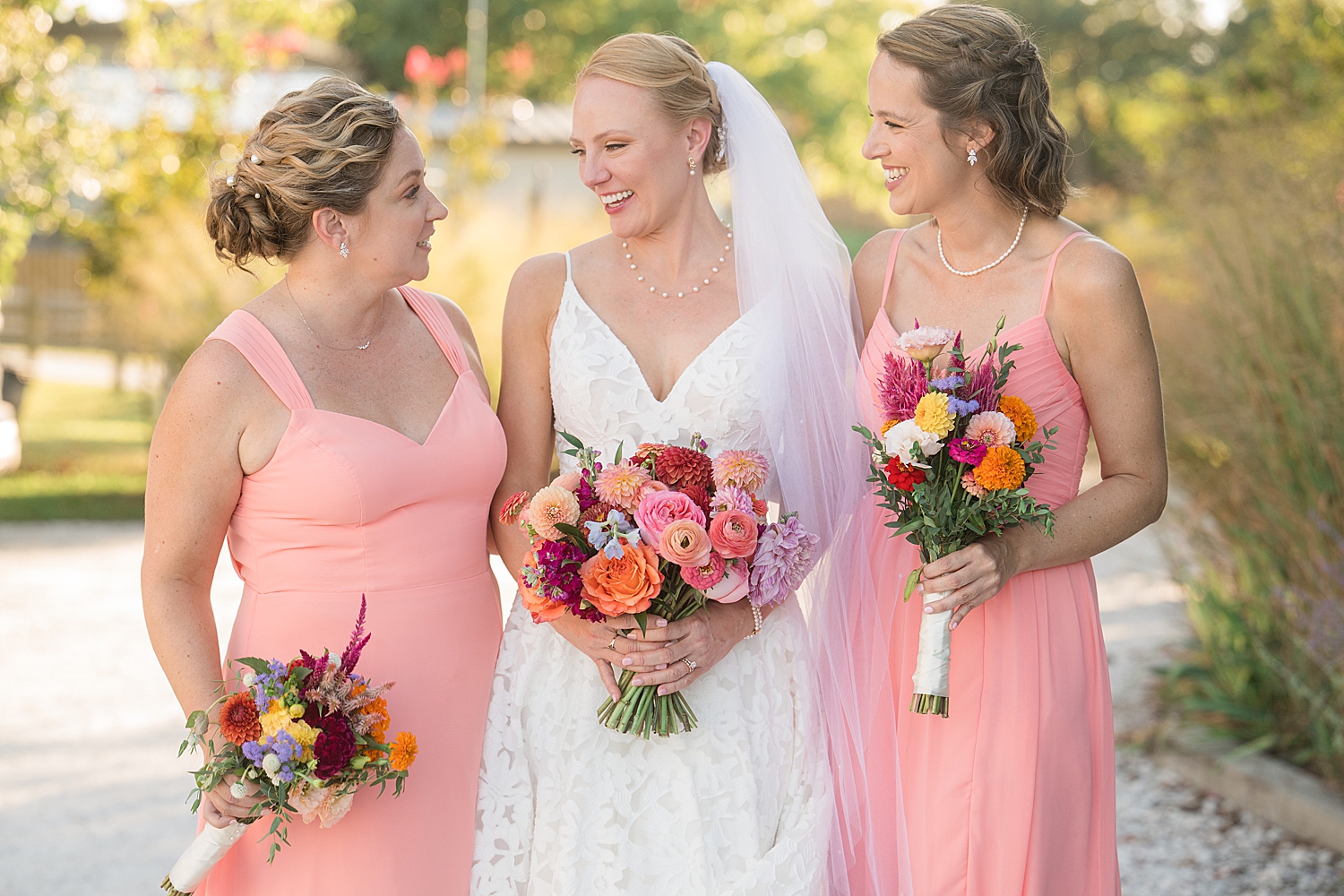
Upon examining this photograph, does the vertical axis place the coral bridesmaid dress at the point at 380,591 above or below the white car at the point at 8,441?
below

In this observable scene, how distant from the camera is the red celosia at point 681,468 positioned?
2.78m

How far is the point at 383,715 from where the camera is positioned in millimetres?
2688

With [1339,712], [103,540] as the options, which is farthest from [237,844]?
[103,540]

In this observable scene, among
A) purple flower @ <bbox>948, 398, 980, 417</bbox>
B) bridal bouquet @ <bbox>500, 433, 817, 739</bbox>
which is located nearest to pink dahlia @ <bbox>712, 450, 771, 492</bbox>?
bridal bouquet @ <bbox>500, 433, 817, 739</bbox>

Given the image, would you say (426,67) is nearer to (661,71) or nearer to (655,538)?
(661,71)

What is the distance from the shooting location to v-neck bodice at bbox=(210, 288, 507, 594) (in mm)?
2822

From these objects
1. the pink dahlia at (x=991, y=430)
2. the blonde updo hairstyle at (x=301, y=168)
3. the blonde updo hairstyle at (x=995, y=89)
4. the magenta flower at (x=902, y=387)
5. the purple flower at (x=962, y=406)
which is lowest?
the pink dahlia at (x=991, y=430)

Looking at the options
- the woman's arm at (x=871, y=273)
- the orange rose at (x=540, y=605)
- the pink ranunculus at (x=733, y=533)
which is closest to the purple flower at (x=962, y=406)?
the pink ranunculus at (x=733, y=533)

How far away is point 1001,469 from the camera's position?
256cm

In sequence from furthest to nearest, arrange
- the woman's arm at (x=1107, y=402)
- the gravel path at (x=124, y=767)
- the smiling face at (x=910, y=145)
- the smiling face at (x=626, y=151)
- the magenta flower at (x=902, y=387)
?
the gravel path at (x=124, y=767) → the smiling face at (x=626, y=151) → the smiling face at (x=910, y=145) → the woman's arm at (x=1107, y=402) → the magenta flower at (x=902, y=387)

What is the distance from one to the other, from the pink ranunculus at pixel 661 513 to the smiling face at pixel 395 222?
85cm

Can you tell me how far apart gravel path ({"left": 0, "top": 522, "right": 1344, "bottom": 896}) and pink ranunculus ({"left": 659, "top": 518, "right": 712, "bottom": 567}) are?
10.7 ft

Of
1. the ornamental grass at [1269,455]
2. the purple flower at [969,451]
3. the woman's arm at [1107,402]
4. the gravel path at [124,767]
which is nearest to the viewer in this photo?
the purple flower at [969,451]

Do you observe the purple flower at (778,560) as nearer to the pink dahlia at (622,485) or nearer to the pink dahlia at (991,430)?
the pink dahlia at (622,485)
